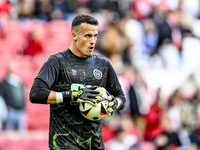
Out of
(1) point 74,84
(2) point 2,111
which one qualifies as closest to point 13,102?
(2) point 2,111

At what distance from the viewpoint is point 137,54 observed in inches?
500

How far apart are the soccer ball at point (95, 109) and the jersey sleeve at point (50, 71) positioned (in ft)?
1.53

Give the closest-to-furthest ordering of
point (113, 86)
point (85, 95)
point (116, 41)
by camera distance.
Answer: point (85, 95) < point (113, 86) < point (116, 41)

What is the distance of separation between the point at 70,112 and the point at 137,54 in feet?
28.0

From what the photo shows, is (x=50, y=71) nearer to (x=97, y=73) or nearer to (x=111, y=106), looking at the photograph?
(x=97, y=73)

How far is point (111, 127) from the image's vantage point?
9539 mm

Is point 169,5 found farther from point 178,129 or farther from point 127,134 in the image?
point 127,134

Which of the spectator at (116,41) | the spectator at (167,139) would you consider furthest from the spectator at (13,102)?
the spectator at (167,139)

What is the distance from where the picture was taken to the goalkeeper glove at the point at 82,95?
4105 mm

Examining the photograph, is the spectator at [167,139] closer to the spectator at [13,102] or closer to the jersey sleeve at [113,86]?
the spectator at [13,102]

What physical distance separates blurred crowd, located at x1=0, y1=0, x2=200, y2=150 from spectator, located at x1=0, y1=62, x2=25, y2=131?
0.09 ft

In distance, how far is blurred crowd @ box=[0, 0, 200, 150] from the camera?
961cm

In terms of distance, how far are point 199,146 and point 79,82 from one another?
6.69 meters

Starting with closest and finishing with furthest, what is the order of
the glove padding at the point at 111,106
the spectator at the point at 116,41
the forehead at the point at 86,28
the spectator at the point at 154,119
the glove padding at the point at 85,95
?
1. the glove padding at the point at 85,95
2. the glove padding at the point at 111,106
3. the forehead at the point at 86,28
4. the spectator at the point at 154,119
5. the spectator at the point at 116,41
